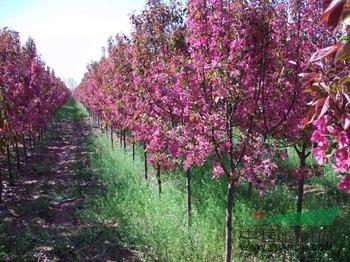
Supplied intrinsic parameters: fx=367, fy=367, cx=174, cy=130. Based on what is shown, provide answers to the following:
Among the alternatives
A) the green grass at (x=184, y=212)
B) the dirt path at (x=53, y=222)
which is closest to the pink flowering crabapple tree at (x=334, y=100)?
the green grass at (x=184, y=212)

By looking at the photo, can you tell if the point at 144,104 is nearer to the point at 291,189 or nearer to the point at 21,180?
the point at 291,189

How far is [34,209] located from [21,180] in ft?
11.3

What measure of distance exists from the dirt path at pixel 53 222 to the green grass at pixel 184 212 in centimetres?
41

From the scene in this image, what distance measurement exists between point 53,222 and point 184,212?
3198mm

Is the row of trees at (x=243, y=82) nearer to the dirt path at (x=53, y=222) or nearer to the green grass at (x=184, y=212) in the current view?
the green grass at (x=184, y=212)

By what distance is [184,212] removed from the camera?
27.1 ft

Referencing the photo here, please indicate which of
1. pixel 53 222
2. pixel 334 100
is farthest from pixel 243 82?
pixel 53 222

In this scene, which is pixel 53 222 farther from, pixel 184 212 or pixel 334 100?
pixel 334 100

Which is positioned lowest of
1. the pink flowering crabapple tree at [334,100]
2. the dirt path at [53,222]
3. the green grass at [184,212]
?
the dirt path at [53,222]

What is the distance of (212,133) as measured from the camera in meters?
4.96

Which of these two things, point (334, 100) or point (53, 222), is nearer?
point (334, 100)

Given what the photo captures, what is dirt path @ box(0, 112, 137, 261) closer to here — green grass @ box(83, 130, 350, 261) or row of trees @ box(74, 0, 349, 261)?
green grass @ box(83, 130, 350, 261)

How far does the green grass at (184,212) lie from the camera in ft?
21.3

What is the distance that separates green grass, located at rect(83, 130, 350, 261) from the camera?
6480mm
